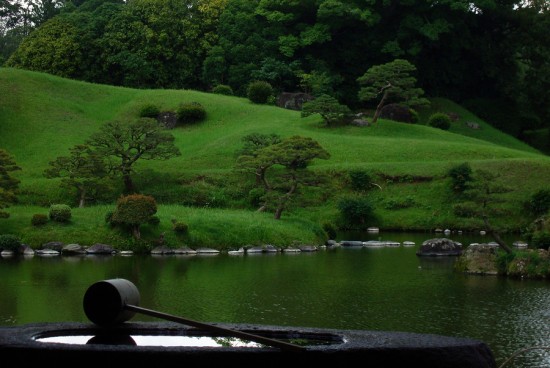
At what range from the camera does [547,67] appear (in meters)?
68.9

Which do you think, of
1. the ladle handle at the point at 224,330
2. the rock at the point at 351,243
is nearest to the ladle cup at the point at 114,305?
the ladle handle at the point at 224,330

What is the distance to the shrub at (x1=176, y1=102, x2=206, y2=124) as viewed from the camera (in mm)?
59406

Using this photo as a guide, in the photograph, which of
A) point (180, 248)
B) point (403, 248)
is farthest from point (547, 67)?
point (180, 248)

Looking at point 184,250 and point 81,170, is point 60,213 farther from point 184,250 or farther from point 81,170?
point 81,170

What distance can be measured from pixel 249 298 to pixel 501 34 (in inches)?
2436

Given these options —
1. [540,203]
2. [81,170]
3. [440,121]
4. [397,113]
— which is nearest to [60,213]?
[81,170]

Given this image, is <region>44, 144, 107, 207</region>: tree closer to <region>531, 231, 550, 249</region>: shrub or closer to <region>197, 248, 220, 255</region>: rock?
<region>197, 248, 220, 255</region>: rock

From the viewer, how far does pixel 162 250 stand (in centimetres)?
3094

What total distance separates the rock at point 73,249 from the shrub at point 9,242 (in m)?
1.95

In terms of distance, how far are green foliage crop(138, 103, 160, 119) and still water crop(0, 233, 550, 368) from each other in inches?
1248

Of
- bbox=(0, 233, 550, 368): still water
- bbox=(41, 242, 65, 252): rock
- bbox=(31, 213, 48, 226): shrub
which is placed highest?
bbox=(31, 213, 48, 226): shrub

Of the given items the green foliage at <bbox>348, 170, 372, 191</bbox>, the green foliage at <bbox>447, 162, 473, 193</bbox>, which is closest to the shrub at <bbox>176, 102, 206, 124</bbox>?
the green foliage at <bbox>348, 170, 372, 191</bbox>

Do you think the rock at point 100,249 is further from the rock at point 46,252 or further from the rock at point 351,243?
the rock at point 351,243

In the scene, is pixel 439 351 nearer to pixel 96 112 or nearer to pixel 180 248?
pixel 180 248
